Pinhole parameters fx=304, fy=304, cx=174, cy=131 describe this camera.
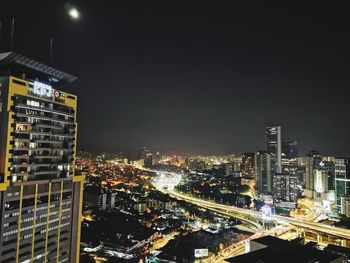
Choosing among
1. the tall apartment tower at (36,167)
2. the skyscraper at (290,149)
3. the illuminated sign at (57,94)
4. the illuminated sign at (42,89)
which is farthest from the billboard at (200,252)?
the skyscraper at (290,149)

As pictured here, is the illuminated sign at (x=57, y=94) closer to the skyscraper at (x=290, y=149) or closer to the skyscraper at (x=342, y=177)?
the skyscraper at (x=342, y=177)

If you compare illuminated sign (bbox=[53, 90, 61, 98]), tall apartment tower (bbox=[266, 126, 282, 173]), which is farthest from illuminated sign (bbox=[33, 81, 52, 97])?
tall apartment tower (bbox=[266, 126, 282, 173])

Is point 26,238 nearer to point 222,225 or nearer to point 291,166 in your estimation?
point 222,225

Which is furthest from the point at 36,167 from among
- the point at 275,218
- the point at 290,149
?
the point at 290,149

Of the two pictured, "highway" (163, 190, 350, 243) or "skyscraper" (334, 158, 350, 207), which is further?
"skyscraper" (334, 158, 350, 207)

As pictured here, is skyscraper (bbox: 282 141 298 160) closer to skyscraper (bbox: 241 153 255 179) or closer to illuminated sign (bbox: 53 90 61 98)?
skyscraper (bbox: 241 153 255 179)

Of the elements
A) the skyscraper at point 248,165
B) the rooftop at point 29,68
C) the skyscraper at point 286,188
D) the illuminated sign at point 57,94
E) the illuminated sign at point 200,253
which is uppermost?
the rooftop at point 29,68

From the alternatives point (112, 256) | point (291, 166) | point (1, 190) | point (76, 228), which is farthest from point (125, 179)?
point (1, 190)
